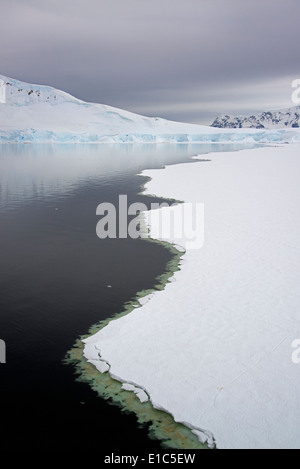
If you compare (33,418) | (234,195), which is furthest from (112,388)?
(234,195)

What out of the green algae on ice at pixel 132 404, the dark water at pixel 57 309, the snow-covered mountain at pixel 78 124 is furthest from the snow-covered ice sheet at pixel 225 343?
the snow-covered mountain at pixel 78 124

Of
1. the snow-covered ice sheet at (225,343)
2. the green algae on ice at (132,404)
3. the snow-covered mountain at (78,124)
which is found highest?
the snow-covered mountain at (78,124)

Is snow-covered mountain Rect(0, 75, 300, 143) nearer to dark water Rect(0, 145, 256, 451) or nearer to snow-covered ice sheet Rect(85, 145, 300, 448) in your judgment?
dark water Rect(0, 145, 256, 451)

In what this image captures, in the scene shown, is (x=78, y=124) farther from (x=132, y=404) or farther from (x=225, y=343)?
(x=132, y=404)

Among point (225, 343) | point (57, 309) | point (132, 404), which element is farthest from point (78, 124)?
point (132, 404)

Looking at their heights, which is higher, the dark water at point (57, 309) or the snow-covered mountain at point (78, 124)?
the snow-covered mountain at point (78, 124)

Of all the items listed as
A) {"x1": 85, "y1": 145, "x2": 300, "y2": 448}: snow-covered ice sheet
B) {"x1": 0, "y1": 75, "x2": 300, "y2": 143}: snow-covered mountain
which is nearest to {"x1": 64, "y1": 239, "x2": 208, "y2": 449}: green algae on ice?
{"x1": 85, "y1": 145, "x2": 300, "y2": 448}: snow-covered ice sheet

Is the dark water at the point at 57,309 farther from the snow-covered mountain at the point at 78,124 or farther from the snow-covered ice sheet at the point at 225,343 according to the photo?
the snow-covered mountain at the point at 78,124
